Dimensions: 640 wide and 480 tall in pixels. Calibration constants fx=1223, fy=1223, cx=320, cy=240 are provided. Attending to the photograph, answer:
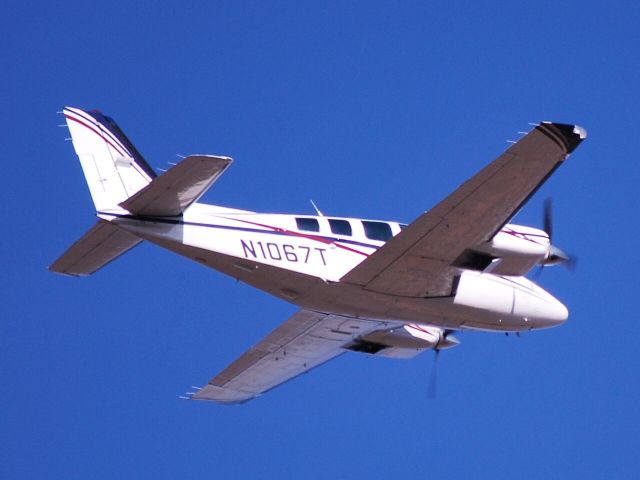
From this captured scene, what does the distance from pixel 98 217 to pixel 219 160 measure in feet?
13.0

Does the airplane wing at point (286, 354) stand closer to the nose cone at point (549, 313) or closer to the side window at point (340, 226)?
the side window at point (340, 226)

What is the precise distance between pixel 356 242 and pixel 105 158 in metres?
6.40

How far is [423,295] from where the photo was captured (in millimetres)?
30094

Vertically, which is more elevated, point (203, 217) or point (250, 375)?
point (203, 217)

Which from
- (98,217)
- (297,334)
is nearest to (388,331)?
(297,334)

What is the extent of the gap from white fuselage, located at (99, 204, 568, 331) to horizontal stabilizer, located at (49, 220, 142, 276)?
1.60 feet

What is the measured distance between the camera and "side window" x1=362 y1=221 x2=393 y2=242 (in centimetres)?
3015

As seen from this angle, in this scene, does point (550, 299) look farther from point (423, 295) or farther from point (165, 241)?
point (165, 241)

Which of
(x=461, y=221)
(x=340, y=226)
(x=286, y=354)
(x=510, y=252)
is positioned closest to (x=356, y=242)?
(x=340, y=226)

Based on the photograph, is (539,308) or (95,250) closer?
(95,250)

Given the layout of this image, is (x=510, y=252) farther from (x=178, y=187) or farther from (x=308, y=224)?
(x=178, y=187)

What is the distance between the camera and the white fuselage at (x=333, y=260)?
93.5 feet

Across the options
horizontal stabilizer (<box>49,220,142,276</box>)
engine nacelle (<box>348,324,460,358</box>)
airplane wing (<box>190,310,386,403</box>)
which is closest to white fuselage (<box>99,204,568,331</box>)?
horizontal stabilizer (<box>49,220,142,276</box>)

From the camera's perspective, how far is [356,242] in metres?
29.9
